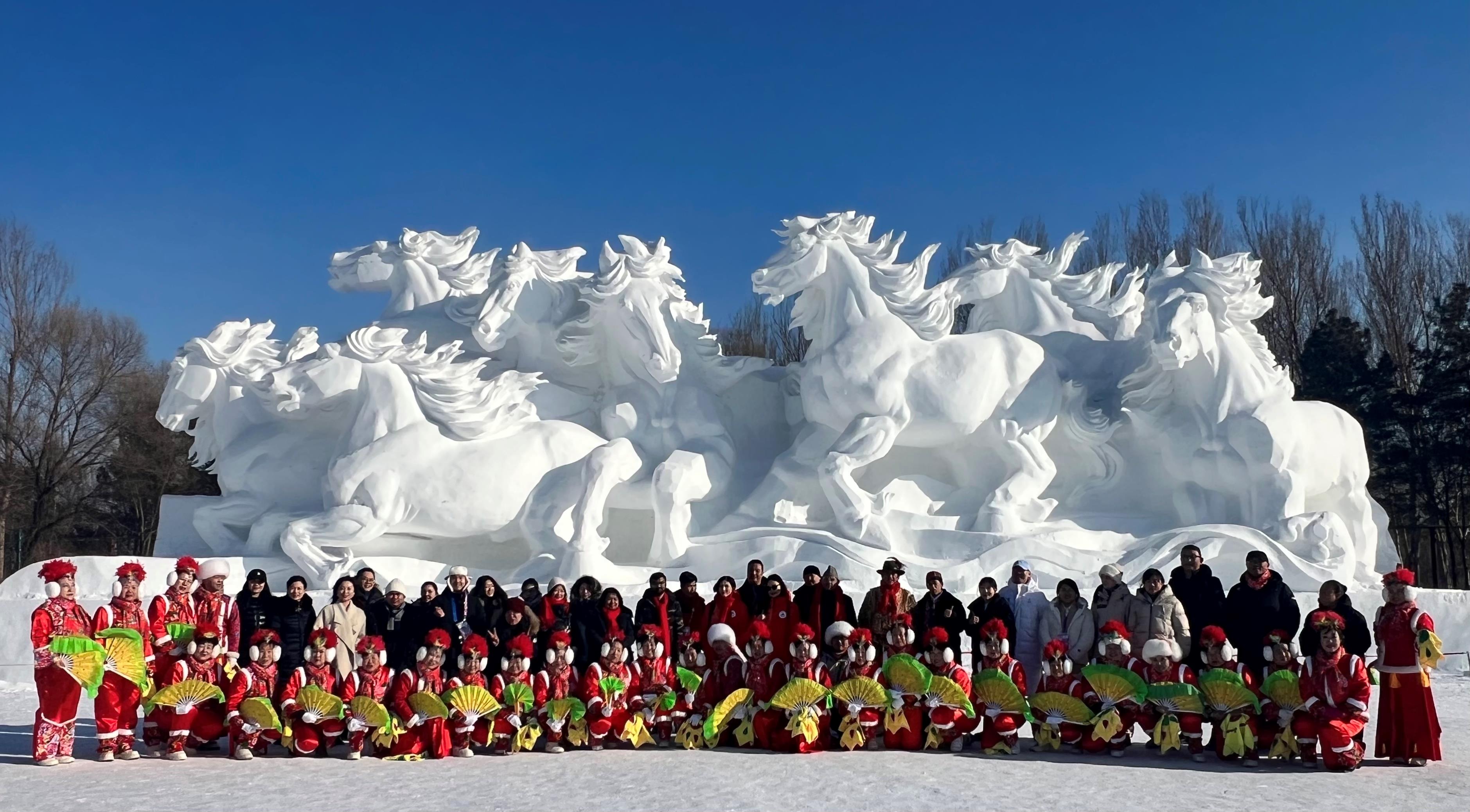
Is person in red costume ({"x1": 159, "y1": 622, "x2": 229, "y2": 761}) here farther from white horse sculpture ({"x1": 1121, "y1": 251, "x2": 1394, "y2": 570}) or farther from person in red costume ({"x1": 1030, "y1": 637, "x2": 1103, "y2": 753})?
white horse sculpture ({"x1": 1121, "y1": 251, "x2": 1394, "y2": 570})

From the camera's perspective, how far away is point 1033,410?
9508 mm

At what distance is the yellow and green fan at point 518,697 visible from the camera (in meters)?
5.50

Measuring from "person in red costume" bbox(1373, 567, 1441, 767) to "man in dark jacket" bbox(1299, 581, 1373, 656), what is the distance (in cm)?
9

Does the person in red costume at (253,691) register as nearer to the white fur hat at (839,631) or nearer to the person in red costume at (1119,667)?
the white fur hat at (839,631)

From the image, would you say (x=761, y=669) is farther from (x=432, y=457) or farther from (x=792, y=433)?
(x=792, y=433)

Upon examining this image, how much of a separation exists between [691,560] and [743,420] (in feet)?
5.09

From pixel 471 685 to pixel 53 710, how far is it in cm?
166

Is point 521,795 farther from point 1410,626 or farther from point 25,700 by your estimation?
point 25,700

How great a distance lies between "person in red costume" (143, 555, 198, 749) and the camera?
213 inches

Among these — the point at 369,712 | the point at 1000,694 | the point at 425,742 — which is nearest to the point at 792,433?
→ the point at 1000,694

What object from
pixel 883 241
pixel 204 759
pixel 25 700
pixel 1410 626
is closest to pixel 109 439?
pixel 25 700

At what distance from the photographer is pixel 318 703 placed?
17.4 ft

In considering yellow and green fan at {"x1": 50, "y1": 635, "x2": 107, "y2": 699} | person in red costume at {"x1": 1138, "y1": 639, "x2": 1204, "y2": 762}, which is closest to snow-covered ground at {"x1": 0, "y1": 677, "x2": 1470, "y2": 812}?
person in red costume at {"x1": 1138, "y1": 639, "x2": 1204, "y2": 762}

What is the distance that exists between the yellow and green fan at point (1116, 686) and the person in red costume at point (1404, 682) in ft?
3.16
